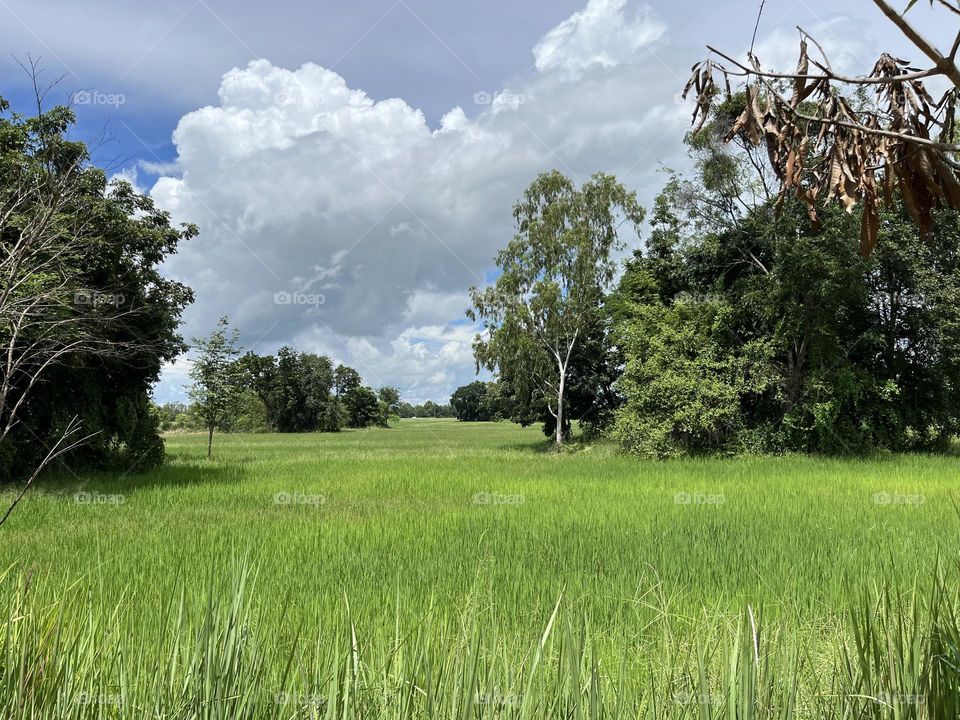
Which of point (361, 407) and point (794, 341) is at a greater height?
point (794, 341)

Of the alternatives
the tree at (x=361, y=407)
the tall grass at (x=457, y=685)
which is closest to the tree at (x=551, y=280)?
the tall grass at (x=457, y=685)

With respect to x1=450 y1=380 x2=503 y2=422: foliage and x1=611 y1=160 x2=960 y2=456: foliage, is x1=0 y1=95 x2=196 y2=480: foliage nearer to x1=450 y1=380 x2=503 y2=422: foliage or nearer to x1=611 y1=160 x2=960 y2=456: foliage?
x1=611 y1=160 x2=960 y2=456: foliage

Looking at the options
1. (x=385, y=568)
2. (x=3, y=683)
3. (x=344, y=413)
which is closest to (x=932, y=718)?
(x=3, y=683)

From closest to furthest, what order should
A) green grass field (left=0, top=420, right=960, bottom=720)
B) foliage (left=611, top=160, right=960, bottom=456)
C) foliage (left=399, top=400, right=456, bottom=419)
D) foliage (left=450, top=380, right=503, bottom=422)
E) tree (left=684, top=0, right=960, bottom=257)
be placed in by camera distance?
tree (left=684, top=0, right=960, bottom=257)
green grass field (left=0, top=420, right=960, bottom=720)
foliage (left=611, top=160, right=960, bottom=456)
foliage (left=450, top=380, right=503, bottom=422)
foliage (left=399, top=400, right=456, bottom=419)

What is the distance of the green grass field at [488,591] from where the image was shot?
2156 millimetres

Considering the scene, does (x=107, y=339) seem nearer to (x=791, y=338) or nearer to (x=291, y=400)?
(x=791, y=338)

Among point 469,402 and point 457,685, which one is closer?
point 457,685

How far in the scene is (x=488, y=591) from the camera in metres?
3.90

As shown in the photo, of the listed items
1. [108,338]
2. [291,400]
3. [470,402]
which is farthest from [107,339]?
[470,402]

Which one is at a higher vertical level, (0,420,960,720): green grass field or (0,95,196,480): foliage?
(0,95,196,480): foliage

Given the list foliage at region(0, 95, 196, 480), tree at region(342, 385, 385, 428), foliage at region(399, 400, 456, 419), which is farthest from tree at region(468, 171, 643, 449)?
foliage at region(399, 400, 456, 419)

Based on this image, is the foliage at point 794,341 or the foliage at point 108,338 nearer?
the foliage at point 108,338

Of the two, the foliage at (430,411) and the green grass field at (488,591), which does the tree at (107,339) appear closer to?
the green grass field at (488,591)

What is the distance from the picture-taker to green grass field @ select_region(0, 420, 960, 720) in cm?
216
